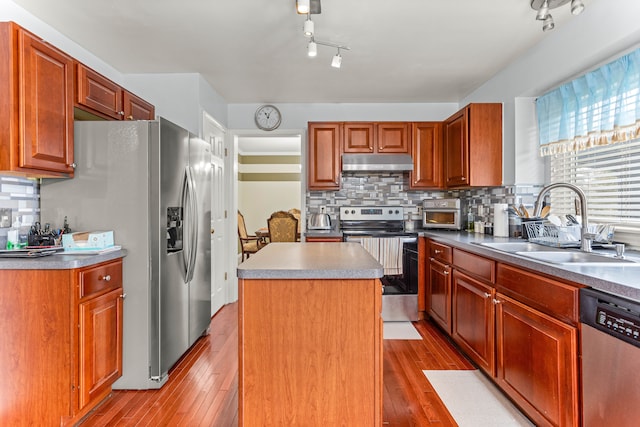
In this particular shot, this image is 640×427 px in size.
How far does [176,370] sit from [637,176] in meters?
3.24

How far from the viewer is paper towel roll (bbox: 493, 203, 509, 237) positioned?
296 cm

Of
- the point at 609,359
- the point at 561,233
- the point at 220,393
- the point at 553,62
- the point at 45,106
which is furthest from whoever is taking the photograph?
the point at 553,62

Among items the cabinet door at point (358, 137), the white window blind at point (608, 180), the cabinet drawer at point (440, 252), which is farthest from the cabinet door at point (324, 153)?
the white window blind at point (608, 180)

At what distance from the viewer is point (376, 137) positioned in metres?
3.95

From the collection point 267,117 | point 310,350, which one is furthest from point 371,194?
point 310,350

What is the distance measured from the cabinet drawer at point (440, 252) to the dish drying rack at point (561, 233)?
23.9 inches

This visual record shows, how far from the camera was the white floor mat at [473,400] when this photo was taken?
1.91 m

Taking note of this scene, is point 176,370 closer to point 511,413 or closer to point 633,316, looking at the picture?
point 511,413

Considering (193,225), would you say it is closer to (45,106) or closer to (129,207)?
(129,207)

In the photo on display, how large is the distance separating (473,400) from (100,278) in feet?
7.45

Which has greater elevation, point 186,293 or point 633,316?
point 633,316

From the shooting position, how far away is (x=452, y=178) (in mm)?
3680

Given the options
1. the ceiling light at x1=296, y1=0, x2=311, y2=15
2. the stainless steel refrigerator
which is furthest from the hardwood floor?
the ceiling light at x1=296, y1=0, x2=311, y2=15

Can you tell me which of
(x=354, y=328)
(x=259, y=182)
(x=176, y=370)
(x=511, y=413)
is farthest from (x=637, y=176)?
(x=259, y=182)
